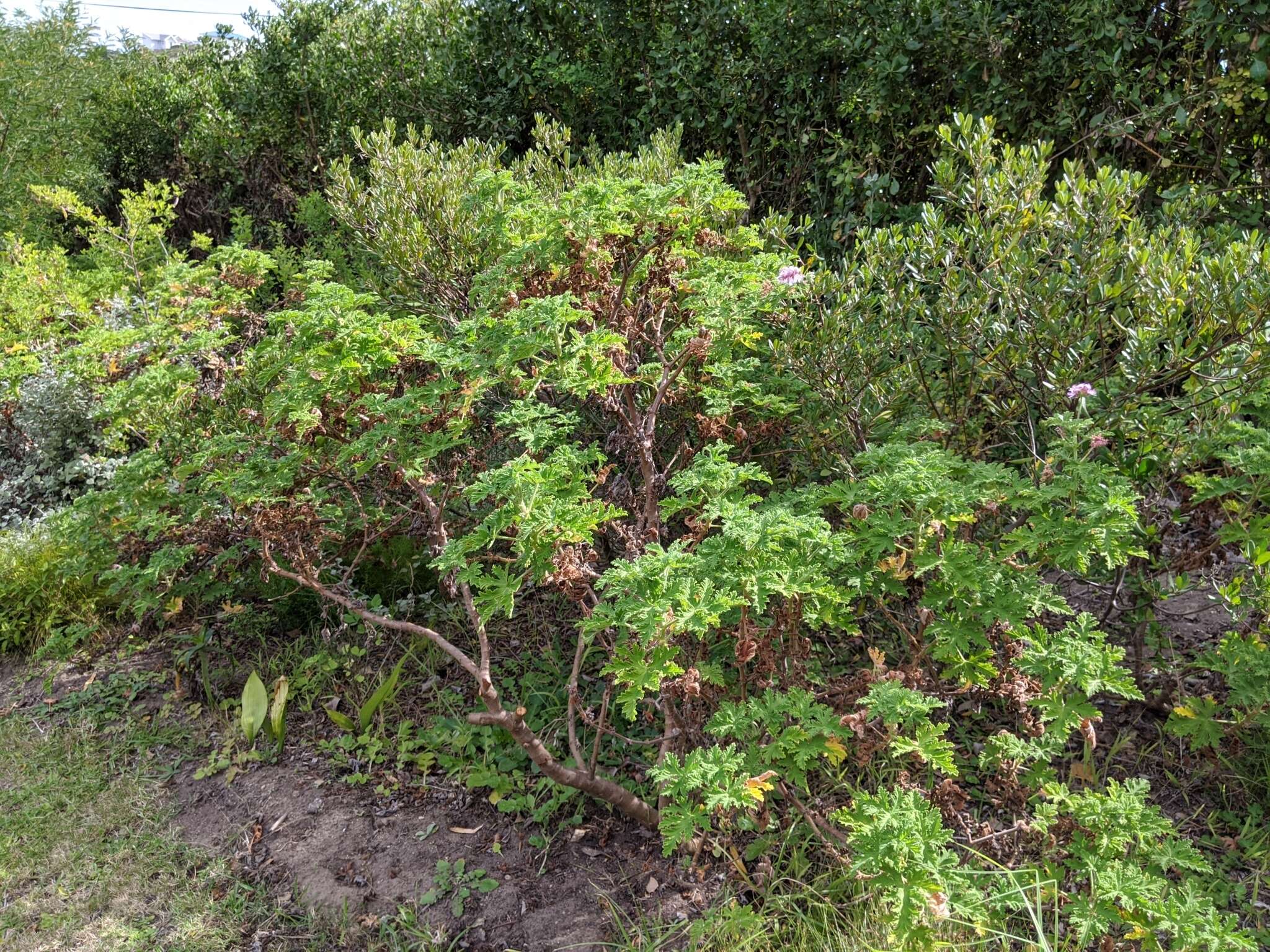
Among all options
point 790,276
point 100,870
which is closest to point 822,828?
point 790,276

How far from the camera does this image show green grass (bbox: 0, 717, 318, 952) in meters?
2.62

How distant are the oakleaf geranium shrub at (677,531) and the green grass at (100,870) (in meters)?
0.72

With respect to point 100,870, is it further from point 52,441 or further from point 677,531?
point 52,441

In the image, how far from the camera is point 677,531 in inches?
135

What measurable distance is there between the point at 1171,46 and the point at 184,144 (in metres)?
8.07

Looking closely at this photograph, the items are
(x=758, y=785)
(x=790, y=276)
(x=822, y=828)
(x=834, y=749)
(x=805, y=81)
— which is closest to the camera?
(x=758, y=785)

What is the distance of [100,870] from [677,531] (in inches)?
88.2

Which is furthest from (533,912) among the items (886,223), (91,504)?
(886,223)

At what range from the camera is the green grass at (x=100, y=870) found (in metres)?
2.62

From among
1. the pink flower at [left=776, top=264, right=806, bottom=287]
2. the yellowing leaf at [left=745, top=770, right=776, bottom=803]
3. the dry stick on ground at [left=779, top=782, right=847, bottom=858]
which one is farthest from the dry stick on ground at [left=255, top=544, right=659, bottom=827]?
the pink flower at [left=776, top=264, right=806, bottom=287]

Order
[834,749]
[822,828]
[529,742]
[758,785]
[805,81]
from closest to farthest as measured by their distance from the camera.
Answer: [758,785], [834,749], [822,828], [529,742], [805,81]

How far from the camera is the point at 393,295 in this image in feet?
14.7

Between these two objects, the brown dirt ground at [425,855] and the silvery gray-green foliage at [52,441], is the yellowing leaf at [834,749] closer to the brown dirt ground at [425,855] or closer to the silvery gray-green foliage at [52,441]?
the brown dirt ground at [425,855]

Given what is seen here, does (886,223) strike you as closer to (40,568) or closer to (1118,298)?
(1118,298)
